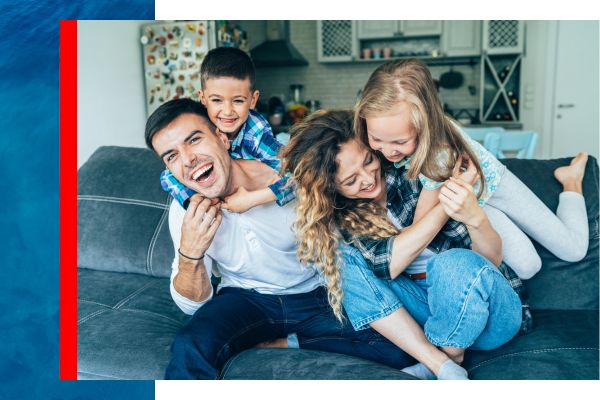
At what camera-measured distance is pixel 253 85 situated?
123 centimetres

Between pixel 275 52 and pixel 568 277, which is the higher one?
pixel 275 52

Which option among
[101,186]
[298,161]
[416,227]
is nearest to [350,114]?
[298,161]

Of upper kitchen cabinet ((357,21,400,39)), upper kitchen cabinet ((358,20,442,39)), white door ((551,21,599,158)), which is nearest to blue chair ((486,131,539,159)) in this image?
white door ((551,21,599,158))

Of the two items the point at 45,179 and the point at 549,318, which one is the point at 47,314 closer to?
the point at 45,179

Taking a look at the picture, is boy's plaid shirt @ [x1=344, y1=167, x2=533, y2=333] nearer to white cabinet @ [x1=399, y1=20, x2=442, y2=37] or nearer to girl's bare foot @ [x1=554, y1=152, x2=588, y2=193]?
girl's bare foot @ [x1=554, y1=152, x2=588, y2=193]

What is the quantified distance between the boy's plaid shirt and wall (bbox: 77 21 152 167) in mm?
716

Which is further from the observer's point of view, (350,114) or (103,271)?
(103,271)

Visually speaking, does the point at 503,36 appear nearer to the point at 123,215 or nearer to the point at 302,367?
the point at 123,215

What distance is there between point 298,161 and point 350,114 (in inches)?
6.3

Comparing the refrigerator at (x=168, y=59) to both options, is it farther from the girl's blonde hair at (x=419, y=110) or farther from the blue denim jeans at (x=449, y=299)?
the blue denim jeans at (x=449, y=299)

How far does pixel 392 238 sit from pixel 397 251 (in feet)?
0.11

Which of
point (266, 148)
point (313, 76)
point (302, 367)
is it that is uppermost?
point (313, 76)

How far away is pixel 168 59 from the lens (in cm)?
180

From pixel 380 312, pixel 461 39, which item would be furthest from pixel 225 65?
pixel 461 39
